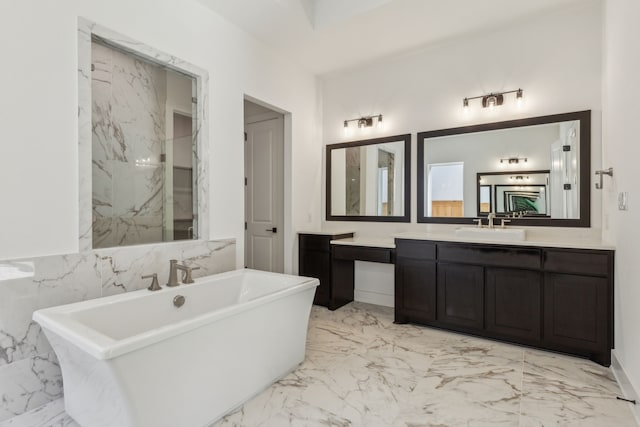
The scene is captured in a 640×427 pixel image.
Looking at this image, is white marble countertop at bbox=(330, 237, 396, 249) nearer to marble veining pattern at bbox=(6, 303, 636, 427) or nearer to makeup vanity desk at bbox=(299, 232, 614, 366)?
makeup vanity desk at bbox=(299, 232, 614, 366)

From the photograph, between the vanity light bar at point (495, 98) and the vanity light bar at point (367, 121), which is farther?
the vanity light bar at point (367, 121)

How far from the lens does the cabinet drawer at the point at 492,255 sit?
103 inches

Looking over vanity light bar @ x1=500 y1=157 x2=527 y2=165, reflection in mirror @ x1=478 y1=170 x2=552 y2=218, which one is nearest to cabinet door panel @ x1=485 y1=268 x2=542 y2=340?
reflection in mirror @ x1=478 y1=170 x2=552 y2=218

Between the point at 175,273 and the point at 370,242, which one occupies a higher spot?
the point at 370,242

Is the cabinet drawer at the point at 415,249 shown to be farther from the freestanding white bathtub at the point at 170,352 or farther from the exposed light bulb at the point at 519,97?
the exposed light bulb at the point at 519,97

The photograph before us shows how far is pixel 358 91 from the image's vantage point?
412 centimetres

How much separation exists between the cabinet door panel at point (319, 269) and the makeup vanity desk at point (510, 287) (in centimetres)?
36

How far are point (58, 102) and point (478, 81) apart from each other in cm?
351

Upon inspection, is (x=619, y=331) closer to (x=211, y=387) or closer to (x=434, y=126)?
(x=434, y=126)

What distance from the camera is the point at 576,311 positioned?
2457mm

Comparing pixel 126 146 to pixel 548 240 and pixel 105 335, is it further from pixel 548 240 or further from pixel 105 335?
pixel 548 240

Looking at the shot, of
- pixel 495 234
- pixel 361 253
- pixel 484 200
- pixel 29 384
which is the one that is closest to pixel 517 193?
pixel 484 200

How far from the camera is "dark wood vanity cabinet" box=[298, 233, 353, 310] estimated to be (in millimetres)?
3738

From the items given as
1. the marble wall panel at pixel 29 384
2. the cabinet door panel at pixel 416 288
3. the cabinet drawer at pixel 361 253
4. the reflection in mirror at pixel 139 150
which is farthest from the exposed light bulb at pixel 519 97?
the marble wall panel at pixel 29 384
